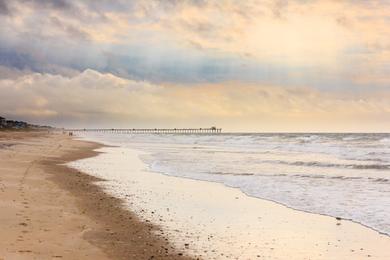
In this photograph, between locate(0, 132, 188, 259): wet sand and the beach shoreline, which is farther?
the beach shoreline

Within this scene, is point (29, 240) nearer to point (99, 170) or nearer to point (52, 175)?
point (52, 175)

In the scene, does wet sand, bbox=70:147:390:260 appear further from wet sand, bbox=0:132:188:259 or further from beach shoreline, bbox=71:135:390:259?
wet sand, bbox=0:132:188:259

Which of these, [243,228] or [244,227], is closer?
[243,228]

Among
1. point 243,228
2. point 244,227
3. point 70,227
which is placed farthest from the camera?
point 244,227

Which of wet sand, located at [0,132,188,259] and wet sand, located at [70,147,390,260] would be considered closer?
wet sand, located at [0,132,188,259]

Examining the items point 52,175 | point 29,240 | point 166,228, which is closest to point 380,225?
point 166,228

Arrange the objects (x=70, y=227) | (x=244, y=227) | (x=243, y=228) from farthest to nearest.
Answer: (x=244, y=227), (x=243, y=228), (x=70, y=227)

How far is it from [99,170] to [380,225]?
57.2ft

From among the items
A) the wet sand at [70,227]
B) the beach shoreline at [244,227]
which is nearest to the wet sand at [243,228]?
the beach shoreline at [244,227]

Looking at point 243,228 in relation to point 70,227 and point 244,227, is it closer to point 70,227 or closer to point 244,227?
point 244,227

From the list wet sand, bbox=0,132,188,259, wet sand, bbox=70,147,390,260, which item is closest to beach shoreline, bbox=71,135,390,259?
wet sand, bbox=70,147,390,260

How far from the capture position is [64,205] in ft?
45.4

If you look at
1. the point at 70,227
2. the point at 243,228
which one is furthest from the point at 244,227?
the point at 70,227

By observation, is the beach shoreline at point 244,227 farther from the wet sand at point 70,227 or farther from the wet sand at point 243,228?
the wet sand at point 70,227
